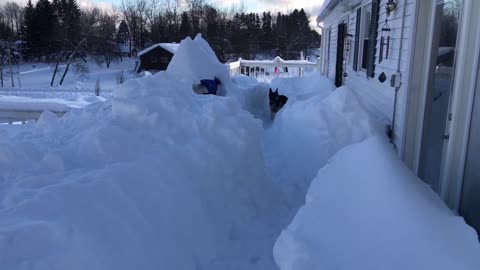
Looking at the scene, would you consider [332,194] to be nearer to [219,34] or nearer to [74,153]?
[74,153]

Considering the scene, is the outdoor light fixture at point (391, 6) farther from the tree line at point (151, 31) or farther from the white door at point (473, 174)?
the tree line at point (151, 31)

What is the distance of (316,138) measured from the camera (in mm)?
6059

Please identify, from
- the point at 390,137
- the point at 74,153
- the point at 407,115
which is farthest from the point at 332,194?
the point at 390,137

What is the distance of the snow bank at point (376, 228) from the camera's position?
200cm

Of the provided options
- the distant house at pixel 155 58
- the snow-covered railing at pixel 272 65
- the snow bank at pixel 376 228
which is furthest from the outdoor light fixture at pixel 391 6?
the distant house at pixel 155 58

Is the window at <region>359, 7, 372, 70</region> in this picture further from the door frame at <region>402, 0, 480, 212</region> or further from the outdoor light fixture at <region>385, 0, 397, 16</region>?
the door frame at <region>402, 0, 480, 212</region>

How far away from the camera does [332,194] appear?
2691mm

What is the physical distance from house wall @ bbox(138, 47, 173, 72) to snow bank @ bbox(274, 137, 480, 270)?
3879 centimetres

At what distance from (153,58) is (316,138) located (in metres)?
37.3

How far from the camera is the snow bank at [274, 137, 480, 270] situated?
2.00 m

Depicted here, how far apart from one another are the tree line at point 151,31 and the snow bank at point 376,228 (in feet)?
139

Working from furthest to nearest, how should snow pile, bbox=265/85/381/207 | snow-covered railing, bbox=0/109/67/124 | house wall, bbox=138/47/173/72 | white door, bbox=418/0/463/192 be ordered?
1. house wall, bbox=138/47/173/72
2. snow-covered railing, bbox=0/109/67/124
3. snow pile, bbox=265/85/381/207
4. white door, bbox=418/0/463/192

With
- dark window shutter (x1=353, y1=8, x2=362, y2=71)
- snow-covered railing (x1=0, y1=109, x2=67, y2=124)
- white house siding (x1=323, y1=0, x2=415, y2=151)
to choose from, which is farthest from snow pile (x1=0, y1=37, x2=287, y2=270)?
dark window shutter (x1=353, y1=8, x2=362, y2=71)

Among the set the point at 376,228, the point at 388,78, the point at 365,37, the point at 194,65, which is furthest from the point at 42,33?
the point at 376,228
